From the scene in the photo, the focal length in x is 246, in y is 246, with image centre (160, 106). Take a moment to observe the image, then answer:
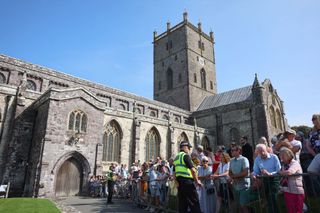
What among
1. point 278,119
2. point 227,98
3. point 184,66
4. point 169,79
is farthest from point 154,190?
point 169,79

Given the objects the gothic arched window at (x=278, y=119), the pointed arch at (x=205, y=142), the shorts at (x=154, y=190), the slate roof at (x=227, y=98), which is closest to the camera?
the shorts at (x=154, y=190)

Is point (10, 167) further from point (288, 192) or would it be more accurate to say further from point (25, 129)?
point (288, 192)

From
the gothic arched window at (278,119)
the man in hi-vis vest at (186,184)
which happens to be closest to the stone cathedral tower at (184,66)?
the gothic arched window at (278,119)

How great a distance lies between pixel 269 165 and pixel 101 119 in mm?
16224

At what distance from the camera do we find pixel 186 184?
6.27 metres

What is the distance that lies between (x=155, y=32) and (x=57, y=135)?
131ft

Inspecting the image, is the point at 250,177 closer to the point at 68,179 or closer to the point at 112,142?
the point at 68,179

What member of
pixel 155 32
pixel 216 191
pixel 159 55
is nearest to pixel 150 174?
pixel 216 191

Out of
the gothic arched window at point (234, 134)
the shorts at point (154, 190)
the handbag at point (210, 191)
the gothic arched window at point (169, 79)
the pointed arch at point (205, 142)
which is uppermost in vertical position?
the gothic arched window at point (169, 79)

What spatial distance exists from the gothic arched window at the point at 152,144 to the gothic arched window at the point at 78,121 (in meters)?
9.32

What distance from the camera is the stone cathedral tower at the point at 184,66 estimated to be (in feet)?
145

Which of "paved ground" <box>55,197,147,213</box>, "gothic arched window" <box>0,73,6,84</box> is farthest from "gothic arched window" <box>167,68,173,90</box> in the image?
"paved ground" <box>55,197,147,213</box>

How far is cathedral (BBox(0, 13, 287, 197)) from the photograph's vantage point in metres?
17.6

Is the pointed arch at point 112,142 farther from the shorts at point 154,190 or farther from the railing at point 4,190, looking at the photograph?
the shorts at point 154,190
